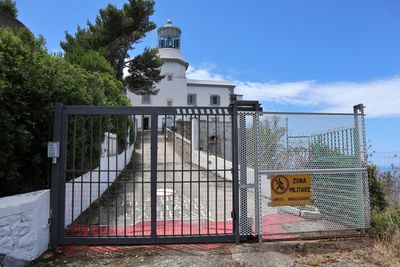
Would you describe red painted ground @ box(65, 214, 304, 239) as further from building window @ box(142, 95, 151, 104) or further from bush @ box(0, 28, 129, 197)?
building window @ box(142, 95, 151, 104)

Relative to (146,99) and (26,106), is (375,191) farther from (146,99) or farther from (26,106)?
(146,99)

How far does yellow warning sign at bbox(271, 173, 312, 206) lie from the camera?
6148 mm

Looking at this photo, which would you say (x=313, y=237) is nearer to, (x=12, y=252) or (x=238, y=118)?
(x=238, y=118)

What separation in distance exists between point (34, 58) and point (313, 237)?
569 cm

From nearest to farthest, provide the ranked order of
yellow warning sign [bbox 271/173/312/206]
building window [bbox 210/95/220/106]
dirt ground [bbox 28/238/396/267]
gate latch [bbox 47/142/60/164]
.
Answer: dirt ground [bbox 28/238/396/267] < gate latch [bbox 47/142/60/164] < yellow warning sign [bbox 271/173/312/206] < building window [bbox 210/95/220/106]

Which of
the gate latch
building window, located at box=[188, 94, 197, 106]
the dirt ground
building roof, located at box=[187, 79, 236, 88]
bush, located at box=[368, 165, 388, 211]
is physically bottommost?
the dirt ground

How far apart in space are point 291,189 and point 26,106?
15.0 feet

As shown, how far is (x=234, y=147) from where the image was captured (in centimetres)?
610

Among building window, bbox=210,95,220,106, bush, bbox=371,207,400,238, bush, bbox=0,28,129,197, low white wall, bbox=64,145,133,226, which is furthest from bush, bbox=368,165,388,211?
building window, bbox=210,95,220,106

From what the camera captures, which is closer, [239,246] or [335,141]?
[239,246]

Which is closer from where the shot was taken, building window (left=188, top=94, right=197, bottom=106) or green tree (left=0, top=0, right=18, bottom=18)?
green tree (left=0, top=0, right=18, bottom=18)

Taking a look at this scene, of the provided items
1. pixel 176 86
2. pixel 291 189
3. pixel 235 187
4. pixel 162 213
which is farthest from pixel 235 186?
pixel 176 86

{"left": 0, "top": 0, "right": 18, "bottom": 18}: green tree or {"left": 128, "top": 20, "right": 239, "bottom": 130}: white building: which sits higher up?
{"left": 128, "top": 20, "right": 239, "bottom": 130}: white building

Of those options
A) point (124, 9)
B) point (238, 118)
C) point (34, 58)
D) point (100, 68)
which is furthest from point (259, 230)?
point (124, 9)
